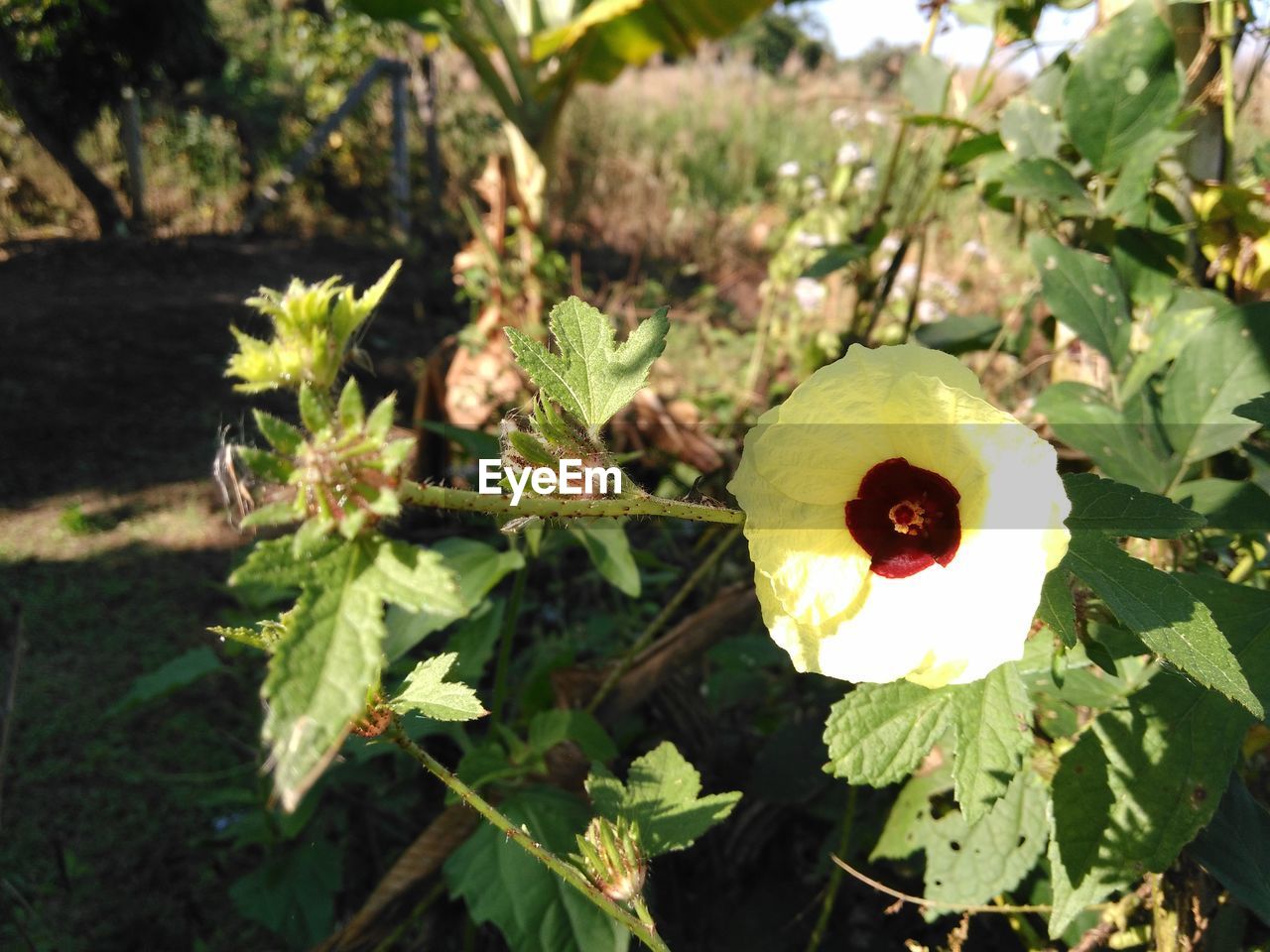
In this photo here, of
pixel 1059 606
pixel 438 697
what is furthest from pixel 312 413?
pixel 1059 606

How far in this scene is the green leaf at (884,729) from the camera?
2.15ft

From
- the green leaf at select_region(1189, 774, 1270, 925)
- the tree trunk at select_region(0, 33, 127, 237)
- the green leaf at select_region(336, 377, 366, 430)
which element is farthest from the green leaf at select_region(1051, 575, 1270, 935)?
the tree trunk at select_region(0, 33, 127, 237)

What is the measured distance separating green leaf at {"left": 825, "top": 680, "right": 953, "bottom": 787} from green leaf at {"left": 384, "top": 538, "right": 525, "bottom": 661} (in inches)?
18.9

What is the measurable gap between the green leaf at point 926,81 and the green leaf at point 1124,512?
107cm

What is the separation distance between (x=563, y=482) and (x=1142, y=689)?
560mm

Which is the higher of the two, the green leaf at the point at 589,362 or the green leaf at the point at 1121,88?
the green leaf at the point at 1121,88

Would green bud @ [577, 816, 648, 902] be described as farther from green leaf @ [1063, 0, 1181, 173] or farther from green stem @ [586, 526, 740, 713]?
green leaf @ [1063, 0, 1181, 173]

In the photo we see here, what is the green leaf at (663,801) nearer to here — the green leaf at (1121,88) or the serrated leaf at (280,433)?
the serrated leaf at (280,433)

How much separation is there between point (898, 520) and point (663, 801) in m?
0.39

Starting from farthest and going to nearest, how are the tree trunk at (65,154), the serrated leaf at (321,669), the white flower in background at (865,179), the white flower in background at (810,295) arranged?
the tree trunk at (65,154) < the white flower in background at (865,179) < the white flower in background at (810,295) < the serrated leaf at (321,669)

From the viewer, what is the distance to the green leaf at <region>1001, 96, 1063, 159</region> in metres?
1.18

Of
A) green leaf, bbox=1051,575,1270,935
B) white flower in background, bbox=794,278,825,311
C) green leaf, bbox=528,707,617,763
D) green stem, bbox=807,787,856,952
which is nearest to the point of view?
green leaf, bbox=1051,575,1270,935

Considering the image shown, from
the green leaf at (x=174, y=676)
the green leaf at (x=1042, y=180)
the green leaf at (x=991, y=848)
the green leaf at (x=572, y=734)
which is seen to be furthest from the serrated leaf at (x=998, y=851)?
the green leaf at (x=174, y=676)

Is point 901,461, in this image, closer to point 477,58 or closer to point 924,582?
point 924,582
